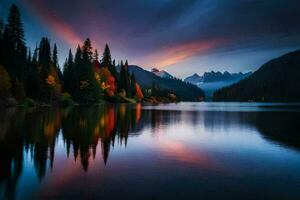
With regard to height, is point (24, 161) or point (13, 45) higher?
point (13, 45)

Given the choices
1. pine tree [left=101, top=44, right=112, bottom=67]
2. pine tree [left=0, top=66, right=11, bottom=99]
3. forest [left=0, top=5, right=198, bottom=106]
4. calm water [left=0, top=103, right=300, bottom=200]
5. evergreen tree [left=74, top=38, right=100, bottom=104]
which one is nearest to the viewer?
calm water [left=0, top=103, right=300, bottom=200]

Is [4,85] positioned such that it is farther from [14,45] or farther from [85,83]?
[85,83]

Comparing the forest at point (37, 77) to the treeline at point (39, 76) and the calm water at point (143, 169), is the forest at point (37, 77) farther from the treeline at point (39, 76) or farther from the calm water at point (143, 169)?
the calm water at point (143, 169)

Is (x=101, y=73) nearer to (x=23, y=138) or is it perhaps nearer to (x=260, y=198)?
(x=23, y=138)

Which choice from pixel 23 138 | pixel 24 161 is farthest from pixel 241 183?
pixel 23 138

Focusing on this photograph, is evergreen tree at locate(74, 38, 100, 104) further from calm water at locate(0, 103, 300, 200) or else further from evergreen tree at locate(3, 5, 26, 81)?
calm water at locate(0, 103, 300, 200)

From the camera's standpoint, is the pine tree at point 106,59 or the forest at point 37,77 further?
the pine tree at point 106,59

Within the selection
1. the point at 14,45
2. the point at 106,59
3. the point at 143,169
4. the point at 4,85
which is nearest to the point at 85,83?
the point at 14,45

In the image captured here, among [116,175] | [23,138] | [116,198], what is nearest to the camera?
[116,198]

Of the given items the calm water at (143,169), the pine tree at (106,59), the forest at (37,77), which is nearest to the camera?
the calm water at (143,169)

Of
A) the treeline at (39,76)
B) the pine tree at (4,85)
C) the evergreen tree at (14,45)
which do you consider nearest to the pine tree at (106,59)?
the treeline at (39,76)

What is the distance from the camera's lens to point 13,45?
7962cm

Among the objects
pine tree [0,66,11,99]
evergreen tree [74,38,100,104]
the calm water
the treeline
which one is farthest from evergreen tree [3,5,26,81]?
the calm water

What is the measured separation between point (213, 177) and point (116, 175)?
14.5 ft
